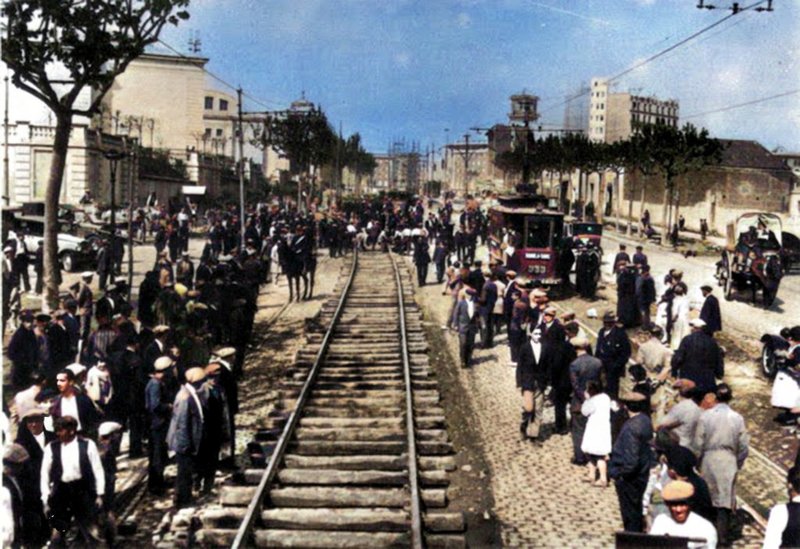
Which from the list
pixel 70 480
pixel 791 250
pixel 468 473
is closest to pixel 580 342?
pixel 468 473

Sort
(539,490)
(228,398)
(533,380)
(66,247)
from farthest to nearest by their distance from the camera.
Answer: (66,247) → (533,380) → (228,398) → (539,490)

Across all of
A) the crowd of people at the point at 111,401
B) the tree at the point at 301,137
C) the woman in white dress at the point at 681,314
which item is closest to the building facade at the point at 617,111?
the tree at the point at 301,137

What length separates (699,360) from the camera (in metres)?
11.4

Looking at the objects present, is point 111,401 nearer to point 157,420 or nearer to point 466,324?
point 157,420

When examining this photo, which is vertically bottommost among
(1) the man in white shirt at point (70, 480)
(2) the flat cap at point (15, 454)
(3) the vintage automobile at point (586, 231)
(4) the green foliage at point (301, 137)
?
(1) the man in white shirt at point (70, 480)

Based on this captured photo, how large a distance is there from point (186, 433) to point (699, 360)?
6776 millimetres

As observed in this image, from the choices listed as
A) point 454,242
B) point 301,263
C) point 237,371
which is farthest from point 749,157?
point 237,371

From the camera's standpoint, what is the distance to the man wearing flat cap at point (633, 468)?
7.96 m

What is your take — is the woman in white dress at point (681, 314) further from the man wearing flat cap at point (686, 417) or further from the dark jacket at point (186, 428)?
the dark jacket at point (186, 428)

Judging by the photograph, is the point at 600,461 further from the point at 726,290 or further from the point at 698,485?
the point at 726,290

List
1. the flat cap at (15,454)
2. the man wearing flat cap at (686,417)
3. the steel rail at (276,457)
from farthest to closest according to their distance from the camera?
1. the man wearing flat cap at (686,417)
2. the steel rail at (276,457)
3. the flat cap at (15,454)

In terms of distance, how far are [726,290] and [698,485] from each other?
18816mm

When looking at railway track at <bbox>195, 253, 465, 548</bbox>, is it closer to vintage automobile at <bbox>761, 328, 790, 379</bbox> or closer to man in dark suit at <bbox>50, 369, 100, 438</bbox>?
man in dark suit at <bbox>50, 369, 100, 438</bbox>

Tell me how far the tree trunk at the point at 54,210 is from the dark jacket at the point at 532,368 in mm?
10056
